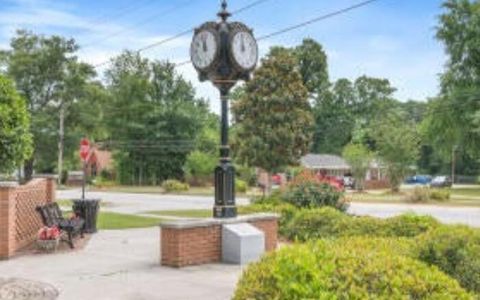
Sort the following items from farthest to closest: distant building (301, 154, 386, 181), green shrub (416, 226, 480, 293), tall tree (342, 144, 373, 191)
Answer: distant building (301, 154, 386, 181), tall tree (342, 144, 373, 191), green shrub (416, 226, 480, 293)

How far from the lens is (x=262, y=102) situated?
3897 centimetres

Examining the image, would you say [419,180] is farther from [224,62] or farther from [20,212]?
[224,62]

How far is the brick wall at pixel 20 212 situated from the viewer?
14.4m

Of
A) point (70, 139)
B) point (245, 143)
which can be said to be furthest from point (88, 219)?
point (70, 139)

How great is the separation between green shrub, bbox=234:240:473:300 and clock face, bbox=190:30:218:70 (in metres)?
8.89

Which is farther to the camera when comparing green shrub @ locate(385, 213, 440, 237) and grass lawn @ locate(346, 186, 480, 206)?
grass lawn @ locate(346, 186, 480, 206)

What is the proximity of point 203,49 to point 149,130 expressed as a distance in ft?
225

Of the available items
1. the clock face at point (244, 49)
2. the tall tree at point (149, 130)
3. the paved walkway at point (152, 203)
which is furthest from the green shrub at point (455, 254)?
the tall tree at point (149, 130)

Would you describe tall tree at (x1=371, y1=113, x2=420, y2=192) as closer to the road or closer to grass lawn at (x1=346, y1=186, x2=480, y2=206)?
grass lawn at (x1=346, y1=186, x2=480, y2=206)

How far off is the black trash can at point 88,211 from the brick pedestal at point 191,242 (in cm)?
689

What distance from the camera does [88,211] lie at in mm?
20469

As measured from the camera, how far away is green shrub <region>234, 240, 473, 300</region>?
539 cm

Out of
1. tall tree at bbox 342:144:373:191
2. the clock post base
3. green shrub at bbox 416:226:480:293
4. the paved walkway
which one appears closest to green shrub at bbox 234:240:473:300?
green shrub at bbox 416:226:480:293

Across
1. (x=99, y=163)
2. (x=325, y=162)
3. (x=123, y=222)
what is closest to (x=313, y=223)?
(x=123, y=222)
